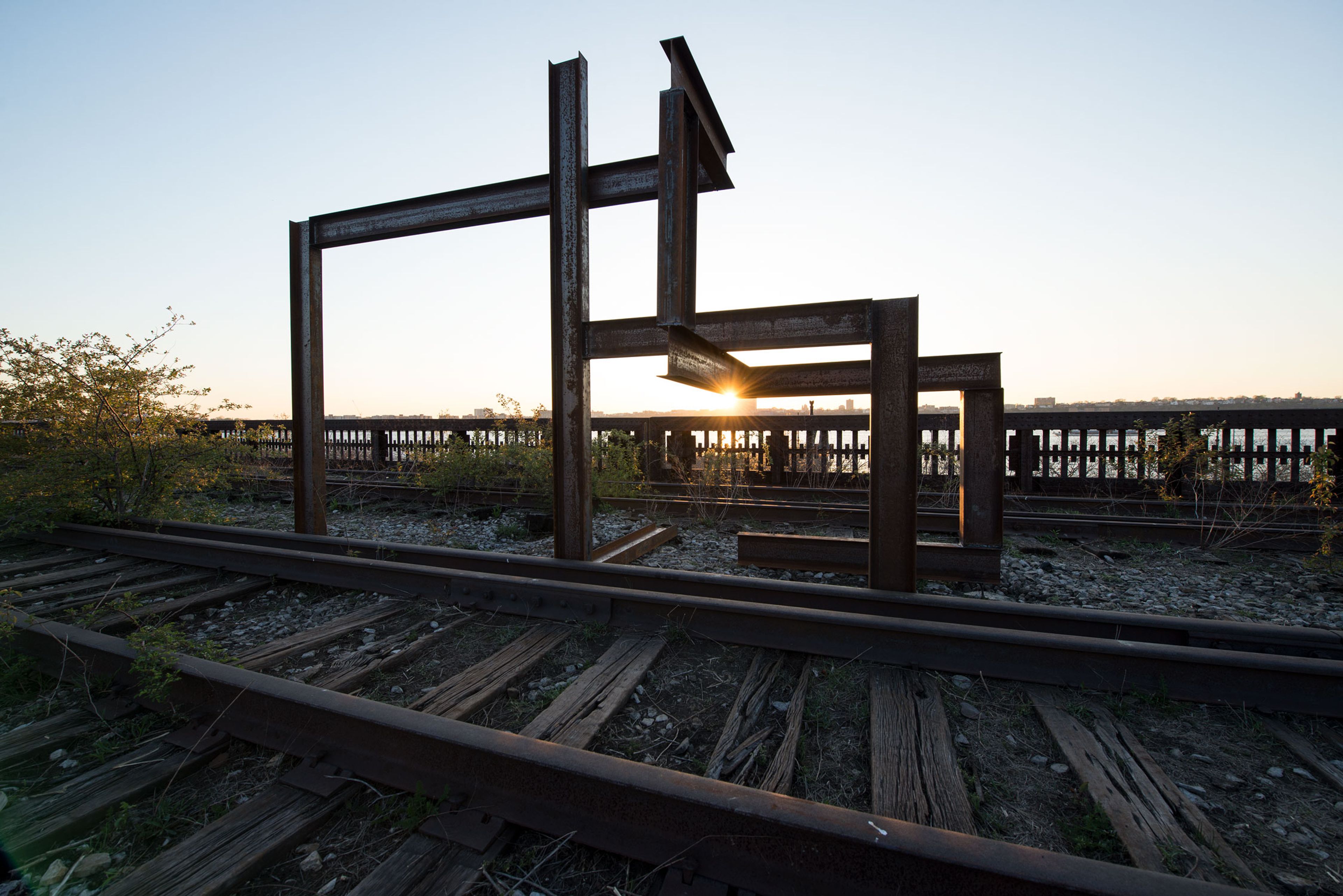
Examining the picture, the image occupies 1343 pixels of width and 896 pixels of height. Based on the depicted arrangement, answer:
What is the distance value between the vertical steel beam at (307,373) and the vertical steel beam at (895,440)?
520 cm

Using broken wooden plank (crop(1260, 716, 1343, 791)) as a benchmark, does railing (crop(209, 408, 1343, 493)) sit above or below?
above

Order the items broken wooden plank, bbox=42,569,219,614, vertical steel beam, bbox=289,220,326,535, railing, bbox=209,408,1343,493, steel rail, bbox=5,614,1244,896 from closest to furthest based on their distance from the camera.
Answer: steel rail, bbox=5,614,1244,896 → broken wooden plank, bbox=42,569,219,614 → vertical steel beam, bbox=289,220,326,535 → railing, bbox=209,408,1343,493

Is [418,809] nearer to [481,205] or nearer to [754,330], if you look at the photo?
[754,330]

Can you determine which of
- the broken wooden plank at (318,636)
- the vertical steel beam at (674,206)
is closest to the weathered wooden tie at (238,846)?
the broken wooden plank at (318,636)

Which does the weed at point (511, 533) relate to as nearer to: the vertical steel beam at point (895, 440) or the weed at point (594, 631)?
the weed at point (594, 631)

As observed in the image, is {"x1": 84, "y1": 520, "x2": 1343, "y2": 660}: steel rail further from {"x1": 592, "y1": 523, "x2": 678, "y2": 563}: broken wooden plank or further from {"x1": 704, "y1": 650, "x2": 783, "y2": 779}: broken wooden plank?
{"x1": 704, "y1": 650, "x2": 783, "y2": 779}: broken wooden plank

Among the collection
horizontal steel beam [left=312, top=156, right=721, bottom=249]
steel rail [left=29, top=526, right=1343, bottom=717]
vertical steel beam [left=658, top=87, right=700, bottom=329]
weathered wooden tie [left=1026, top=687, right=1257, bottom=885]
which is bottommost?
weathered wooden tie [left=1026, top=687, right=1257, bottom=885]

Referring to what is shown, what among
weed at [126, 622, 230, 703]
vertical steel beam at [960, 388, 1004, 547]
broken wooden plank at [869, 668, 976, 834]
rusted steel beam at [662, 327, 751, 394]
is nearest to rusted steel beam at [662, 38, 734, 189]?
rusted steel beam at [662, 327, 751, 394]

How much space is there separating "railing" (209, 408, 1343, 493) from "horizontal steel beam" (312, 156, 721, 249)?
382cm

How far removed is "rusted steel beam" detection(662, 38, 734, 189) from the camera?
3.36 meters

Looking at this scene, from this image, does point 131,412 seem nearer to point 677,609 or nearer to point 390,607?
point 390,607

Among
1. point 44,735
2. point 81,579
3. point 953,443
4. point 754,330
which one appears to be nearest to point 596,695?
point 44,735

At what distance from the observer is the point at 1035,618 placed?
10.3ft

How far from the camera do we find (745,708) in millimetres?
2537
